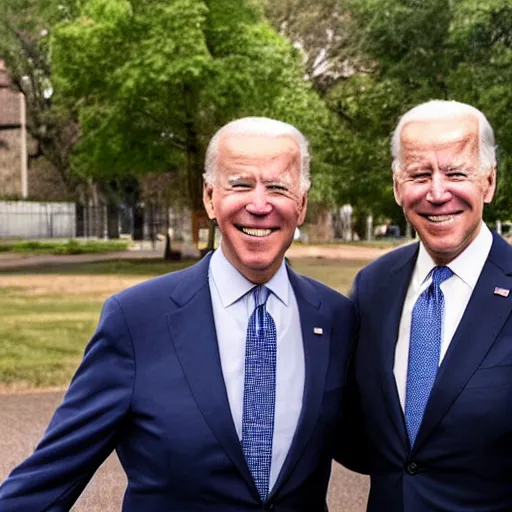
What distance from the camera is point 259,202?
2.31 metres

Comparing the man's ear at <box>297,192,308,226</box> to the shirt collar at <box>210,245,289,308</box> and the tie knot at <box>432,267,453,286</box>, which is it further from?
the tie knot at <box>432,267,453,286</box>

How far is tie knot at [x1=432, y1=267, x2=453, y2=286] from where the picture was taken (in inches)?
100

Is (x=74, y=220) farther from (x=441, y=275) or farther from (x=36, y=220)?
(x=441, y=275)

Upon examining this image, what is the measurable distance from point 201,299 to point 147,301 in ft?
0.46

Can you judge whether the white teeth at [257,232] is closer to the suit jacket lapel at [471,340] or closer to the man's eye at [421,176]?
the man's eye at [421,176]

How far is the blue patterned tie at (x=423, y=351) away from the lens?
247 cm

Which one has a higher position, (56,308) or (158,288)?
(158,288)

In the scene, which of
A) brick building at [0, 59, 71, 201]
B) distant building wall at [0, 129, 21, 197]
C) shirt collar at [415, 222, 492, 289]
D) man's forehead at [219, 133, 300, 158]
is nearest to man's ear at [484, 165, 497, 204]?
shirt collar at [415, 222, 492, 289]

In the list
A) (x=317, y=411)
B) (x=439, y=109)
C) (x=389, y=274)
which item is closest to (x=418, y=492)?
(x=317, y=411)

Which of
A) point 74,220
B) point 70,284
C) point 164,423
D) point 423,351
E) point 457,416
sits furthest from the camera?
point 74,220

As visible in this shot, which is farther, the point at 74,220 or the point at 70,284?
the point at 74,220

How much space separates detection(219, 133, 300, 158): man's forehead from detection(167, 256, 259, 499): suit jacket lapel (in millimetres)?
356

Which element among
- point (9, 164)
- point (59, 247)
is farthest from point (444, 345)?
point (9, 164)

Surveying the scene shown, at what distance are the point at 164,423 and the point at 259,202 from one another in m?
0.61
